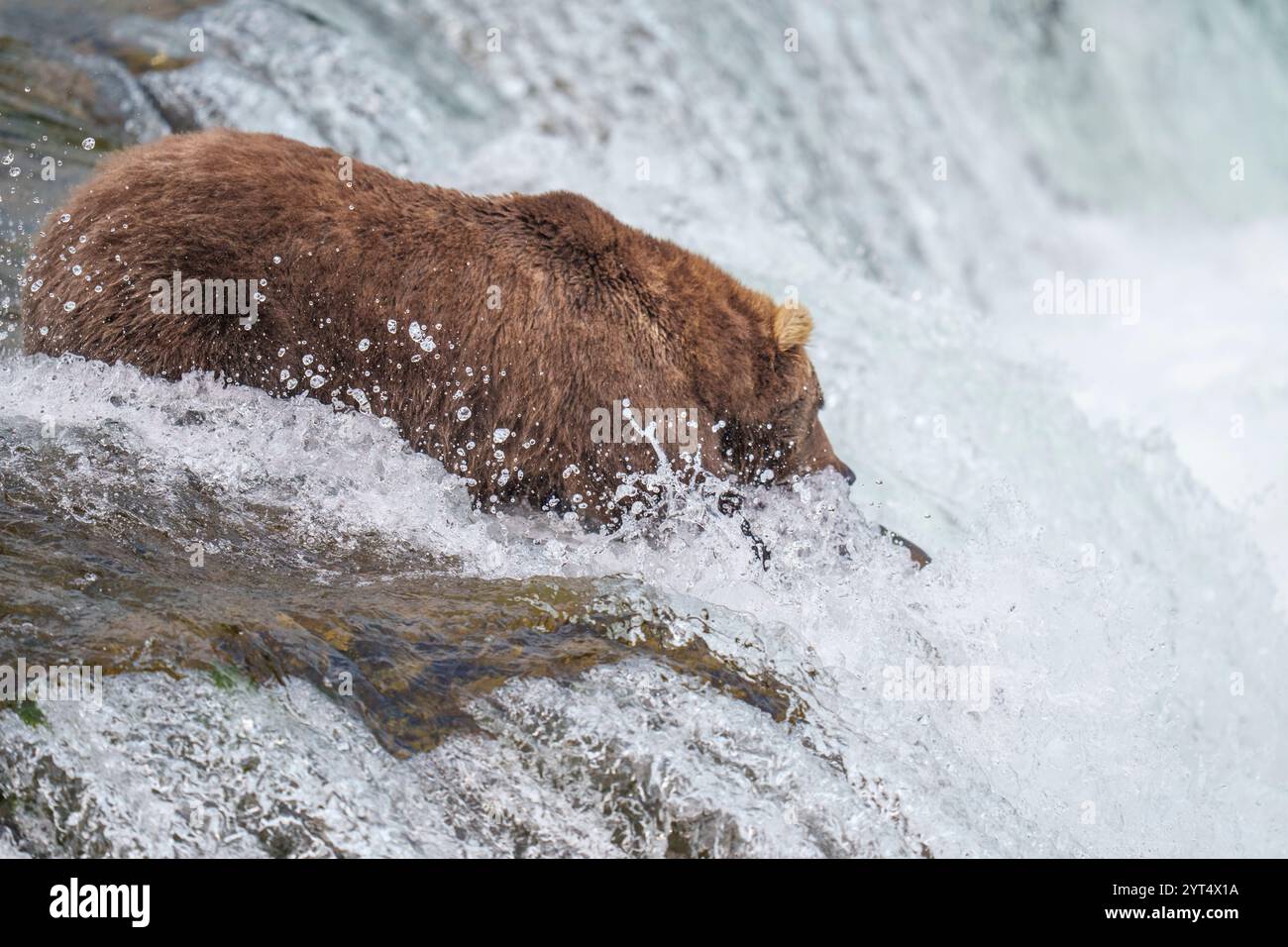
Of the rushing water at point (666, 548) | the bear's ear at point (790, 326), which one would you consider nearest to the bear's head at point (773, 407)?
the bear's ear at point (790, 326)

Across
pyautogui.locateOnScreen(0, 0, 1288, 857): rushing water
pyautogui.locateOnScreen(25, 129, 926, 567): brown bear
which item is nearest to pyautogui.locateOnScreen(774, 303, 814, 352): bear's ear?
pyautogui.locateOnScreen(25, 129, 926, 567): brown bear

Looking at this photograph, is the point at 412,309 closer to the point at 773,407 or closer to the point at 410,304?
the point at 410,304

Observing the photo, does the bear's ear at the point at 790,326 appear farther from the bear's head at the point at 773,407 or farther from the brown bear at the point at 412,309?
the brown bear at the point at 412,309

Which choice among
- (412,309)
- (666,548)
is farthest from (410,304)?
(666,548)

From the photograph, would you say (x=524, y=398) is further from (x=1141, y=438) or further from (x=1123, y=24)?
(x=1123, y=24)

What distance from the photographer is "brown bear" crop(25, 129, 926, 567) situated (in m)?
4.66

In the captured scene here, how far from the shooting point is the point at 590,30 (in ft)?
33.1

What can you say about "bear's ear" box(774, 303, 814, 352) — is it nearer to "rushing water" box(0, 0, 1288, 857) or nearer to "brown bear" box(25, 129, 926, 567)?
"brown bear" box(25, 129, 926, 567)

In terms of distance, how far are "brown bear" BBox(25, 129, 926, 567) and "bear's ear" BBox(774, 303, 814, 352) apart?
19 cm

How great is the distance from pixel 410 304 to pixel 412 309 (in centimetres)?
2

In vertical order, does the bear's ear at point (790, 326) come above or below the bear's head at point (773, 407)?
above

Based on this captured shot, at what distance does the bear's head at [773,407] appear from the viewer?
17.1 ft

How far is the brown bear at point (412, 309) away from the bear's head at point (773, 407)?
52 mm

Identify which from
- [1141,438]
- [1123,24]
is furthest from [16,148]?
[1123,24]
